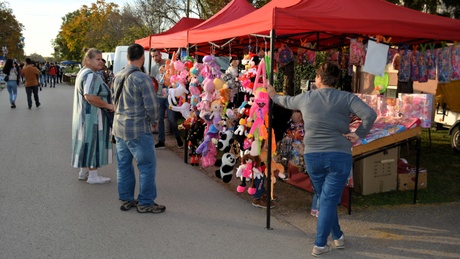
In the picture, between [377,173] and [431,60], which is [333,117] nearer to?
[377,173]

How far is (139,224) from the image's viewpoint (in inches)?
197

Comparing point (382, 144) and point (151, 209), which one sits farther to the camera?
point (382, 144)

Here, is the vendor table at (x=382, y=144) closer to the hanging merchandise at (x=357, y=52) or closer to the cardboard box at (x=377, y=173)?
the cardboard box at (x=377, y=173)

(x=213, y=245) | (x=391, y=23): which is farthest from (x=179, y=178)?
(x=391, y=23)

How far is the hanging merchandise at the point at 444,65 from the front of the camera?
664 cm

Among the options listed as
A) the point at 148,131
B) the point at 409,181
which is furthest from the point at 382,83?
the point at 148,131

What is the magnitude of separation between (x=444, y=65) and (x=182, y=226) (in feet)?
15.1

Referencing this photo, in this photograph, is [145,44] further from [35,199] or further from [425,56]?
[425,56]

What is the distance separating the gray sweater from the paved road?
1.13m

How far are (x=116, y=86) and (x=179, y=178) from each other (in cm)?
241

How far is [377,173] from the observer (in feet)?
20.9

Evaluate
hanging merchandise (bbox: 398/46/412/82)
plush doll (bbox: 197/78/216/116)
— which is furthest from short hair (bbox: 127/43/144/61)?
hanging merchandise (bbox: 398/46/412/82)

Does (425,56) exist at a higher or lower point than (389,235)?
higher

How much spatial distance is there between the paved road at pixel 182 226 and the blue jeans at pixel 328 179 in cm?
43
